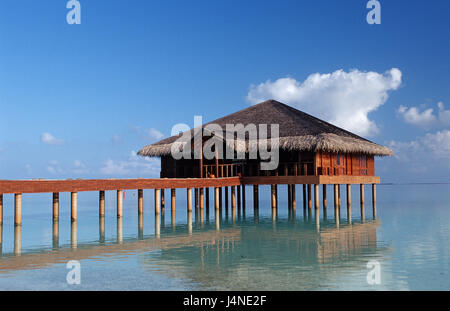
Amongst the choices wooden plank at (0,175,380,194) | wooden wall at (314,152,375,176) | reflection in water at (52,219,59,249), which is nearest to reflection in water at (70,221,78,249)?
reflection in water at (52,219,59,249)

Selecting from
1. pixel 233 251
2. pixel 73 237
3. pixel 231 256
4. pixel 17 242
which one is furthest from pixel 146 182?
pixel 231 256

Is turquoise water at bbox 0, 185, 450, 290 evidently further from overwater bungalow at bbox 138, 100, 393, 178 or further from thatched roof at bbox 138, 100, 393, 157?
thatched roof at bbox 138, 100, 393, 157

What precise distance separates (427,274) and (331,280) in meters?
2.50

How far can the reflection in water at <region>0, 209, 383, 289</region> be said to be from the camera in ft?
34.8

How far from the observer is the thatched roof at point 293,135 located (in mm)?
24406

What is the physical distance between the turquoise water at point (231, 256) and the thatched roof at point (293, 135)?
425cm

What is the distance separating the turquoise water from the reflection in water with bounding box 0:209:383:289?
25 millimetres

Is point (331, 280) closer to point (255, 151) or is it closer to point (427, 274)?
point (427, 274)

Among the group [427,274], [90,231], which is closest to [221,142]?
[90,231]

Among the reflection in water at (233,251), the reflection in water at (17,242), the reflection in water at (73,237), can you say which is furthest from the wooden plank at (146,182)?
the reflection in water at (233,251)

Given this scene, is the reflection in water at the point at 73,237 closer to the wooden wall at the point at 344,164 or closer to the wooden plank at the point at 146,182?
the wooden plank at the point at 146,182

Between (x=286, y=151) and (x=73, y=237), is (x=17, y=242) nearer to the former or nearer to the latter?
(x=73, y=237)

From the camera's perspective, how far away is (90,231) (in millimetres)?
20328

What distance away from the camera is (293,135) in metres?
25.6
